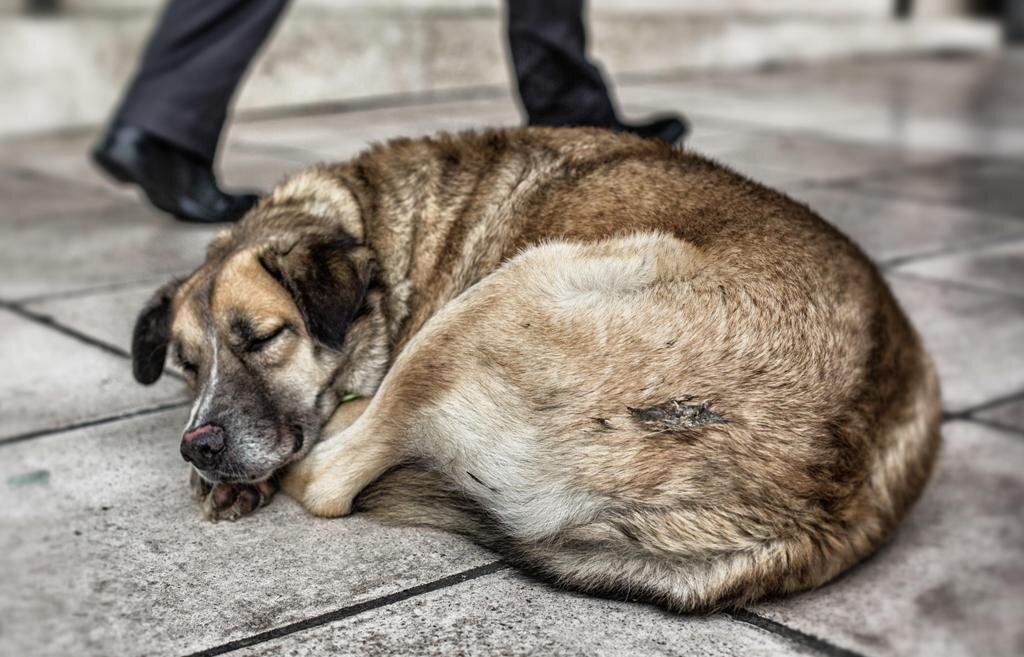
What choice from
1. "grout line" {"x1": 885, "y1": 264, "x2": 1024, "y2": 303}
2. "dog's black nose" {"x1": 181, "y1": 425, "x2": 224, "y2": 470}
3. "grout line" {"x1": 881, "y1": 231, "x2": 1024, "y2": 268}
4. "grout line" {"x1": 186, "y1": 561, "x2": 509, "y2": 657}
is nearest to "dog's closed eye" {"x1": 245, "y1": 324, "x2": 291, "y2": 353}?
"dog's black nose" {"x1": 181, "y1": 425, "x2": 224, "y2": 470}

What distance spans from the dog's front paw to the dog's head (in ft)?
0.19

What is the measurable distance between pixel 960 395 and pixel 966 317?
0.87 metres

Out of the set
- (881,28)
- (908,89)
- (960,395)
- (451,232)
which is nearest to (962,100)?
(908,89)

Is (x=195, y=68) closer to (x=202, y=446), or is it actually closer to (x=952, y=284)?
(x=202, y=446)

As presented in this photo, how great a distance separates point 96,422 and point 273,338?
0.65 meters

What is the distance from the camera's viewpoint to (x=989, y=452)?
3.54 metres

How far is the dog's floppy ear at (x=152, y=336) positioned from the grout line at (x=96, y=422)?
93 mm

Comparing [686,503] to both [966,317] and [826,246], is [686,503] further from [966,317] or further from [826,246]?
[966,317]

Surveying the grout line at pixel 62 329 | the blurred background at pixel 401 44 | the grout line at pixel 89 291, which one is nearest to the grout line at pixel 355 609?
the grout line at pixel 62 329

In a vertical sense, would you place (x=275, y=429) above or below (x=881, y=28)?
above

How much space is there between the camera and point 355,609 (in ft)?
8.52

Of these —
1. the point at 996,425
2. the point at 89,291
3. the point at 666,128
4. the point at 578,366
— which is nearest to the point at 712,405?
the point at 578,366

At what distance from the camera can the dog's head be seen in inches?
128

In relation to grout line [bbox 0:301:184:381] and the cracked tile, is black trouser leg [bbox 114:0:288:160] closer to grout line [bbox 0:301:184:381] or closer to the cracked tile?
grout line [bbox 0:301:184:381]
